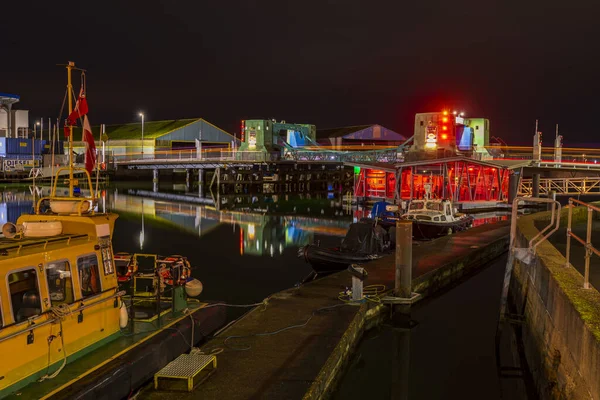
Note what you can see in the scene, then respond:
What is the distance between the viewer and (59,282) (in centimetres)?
938

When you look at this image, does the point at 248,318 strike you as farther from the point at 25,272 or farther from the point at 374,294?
the point at 25,272

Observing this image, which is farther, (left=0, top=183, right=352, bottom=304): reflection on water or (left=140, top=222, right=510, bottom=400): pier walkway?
(left=0, top=183, right=352, bottom=304): reflection on water

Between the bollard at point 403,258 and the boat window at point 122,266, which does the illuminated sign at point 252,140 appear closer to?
the bollard at point 403,258

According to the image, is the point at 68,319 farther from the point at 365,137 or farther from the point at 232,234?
the point at 365,137

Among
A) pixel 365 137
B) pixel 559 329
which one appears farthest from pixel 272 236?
Result: pixel 365 137

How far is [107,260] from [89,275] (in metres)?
0.57

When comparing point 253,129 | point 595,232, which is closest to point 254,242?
point 595,232

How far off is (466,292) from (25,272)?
1736 cm

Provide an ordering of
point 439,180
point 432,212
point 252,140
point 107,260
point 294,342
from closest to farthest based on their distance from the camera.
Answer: point 107,260 < point 294,342 < point 432,212 < point 439,180 < point 252,140

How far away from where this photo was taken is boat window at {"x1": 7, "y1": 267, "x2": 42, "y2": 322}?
8.55 m

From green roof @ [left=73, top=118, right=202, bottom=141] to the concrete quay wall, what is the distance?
10022cm

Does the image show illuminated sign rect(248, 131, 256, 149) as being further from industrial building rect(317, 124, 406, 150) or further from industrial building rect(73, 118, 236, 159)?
industrial building rect(317, 124, 406, 150)

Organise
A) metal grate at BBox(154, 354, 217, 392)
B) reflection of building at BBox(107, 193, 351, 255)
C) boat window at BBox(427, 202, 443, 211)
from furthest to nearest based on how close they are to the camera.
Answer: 1. boat window at BBox(427, 202, 443, 211)
2. reflection of building at BBox(107, 193, 351, 255)
3. metal grate at BBox(154, 354, 217, 392)

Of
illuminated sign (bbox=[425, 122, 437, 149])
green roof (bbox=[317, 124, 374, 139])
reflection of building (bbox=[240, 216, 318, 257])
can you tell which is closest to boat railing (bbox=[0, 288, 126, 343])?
reflection of building (bbox=[240, 216, 318, 257])
